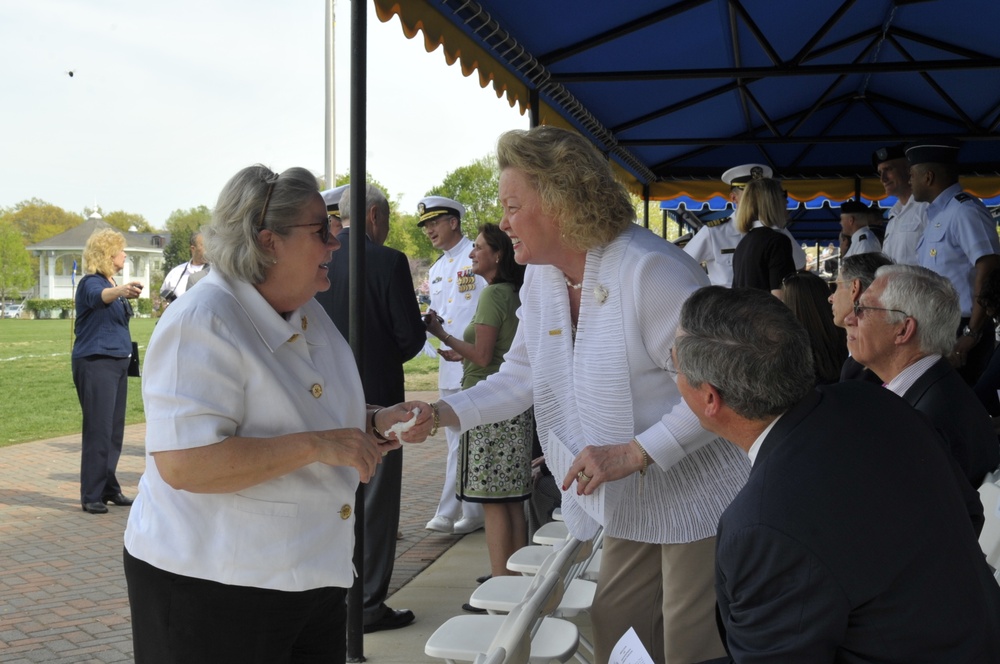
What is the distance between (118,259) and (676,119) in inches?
197

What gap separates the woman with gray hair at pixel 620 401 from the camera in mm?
2537

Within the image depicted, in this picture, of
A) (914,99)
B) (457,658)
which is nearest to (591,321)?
(457,658)

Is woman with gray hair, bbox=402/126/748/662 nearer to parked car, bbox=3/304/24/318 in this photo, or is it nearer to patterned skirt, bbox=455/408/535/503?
patterned skirt, bbox=455/408/535/503

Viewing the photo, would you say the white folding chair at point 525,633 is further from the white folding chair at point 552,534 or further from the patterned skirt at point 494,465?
the patterned skirt at point 494,465

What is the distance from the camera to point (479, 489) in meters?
4.73

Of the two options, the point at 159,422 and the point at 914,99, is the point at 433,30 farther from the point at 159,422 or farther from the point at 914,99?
the point at 914,99

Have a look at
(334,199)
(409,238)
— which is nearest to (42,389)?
(334,199)

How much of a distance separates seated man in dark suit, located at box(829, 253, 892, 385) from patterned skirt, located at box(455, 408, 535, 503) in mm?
1703

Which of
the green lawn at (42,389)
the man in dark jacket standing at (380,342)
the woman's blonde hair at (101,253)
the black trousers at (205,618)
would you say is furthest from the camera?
the green lawn at (42,389)

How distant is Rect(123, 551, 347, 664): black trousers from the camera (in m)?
2.06

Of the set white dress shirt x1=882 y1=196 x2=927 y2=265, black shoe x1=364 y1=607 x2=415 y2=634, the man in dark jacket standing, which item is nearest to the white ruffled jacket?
the man in dark jacket standing

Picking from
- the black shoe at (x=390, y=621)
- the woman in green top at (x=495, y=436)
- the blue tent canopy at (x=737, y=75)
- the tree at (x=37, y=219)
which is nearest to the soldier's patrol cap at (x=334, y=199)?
the woman in green top at (x=495, y=436)

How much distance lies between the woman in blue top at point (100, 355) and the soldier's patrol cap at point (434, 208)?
266 centimetres

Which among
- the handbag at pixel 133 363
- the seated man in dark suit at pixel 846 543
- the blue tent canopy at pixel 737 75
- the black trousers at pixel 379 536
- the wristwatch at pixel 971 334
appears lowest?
the black trousers at pixel 379 536
